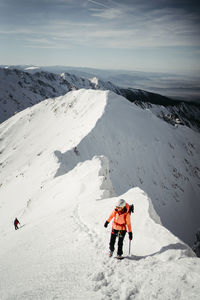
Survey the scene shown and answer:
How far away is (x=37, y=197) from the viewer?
72.4 feet

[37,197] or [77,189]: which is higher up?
[77,189]

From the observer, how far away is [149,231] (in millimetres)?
8391

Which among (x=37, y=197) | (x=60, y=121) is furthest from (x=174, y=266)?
(x=60, y=121)

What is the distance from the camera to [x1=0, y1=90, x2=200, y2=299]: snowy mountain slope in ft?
19.6

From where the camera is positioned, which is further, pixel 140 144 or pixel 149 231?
pixel 140 144

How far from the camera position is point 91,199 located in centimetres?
1424

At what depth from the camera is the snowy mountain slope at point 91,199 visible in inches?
235

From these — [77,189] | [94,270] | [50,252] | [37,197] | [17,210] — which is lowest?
[17,210]

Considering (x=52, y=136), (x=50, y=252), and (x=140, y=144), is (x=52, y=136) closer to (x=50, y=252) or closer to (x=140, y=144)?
(x=140, y=144)

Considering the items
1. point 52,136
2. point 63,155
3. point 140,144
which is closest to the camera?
point 63,155

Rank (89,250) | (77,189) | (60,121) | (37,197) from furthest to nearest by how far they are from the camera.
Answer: (60,121)
(37,197)
(77,189)
(89,250)

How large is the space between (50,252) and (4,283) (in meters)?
1.91

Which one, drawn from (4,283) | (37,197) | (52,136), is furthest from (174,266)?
(52,136)

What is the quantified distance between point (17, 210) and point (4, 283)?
55.8 ft
